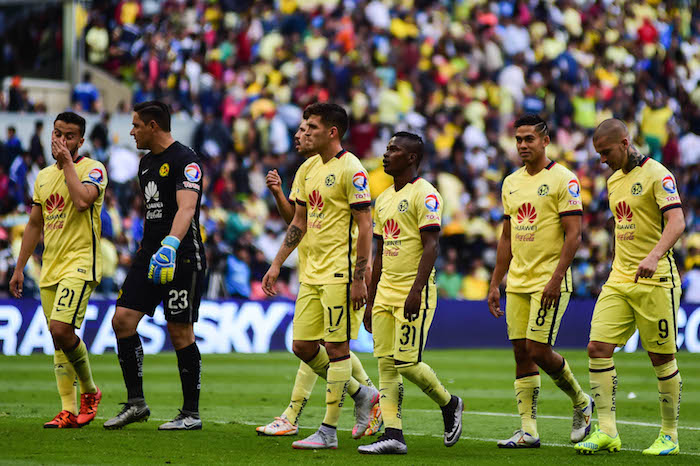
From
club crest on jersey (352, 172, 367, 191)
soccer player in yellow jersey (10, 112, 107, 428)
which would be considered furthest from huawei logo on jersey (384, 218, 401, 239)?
soccer player in yellow jersey (10, 112, 107, 428)

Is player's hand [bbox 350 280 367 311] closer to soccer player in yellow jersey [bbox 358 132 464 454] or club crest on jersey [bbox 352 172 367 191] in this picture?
soccer player in yellow jersey [bbox 358 132 464 454]

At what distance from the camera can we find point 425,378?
789cm

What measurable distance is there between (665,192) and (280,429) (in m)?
3.35

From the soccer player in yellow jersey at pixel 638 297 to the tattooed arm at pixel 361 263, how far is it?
167 centimetres

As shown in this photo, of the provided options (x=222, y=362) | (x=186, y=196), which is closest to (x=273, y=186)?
(x=186, y=196)

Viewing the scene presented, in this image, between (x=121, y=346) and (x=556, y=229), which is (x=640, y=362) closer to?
(x=556, y=229)

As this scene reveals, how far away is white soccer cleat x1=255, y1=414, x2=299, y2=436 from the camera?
862 centimetres

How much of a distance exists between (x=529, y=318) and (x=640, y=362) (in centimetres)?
926

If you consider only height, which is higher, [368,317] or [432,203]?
[432,203]

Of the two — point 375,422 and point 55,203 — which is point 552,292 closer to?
point 375,422

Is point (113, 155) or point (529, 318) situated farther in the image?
point (113, 155)

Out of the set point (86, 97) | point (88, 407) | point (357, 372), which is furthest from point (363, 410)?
point (86, 97)

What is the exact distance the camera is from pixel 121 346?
8.58 meters

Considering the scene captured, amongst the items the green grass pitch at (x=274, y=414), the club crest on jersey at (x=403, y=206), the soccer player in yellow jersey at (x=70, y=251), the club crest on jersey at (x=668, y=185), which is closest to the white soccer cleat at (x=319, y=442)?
the green grass pitch at (x=274, y=414)
